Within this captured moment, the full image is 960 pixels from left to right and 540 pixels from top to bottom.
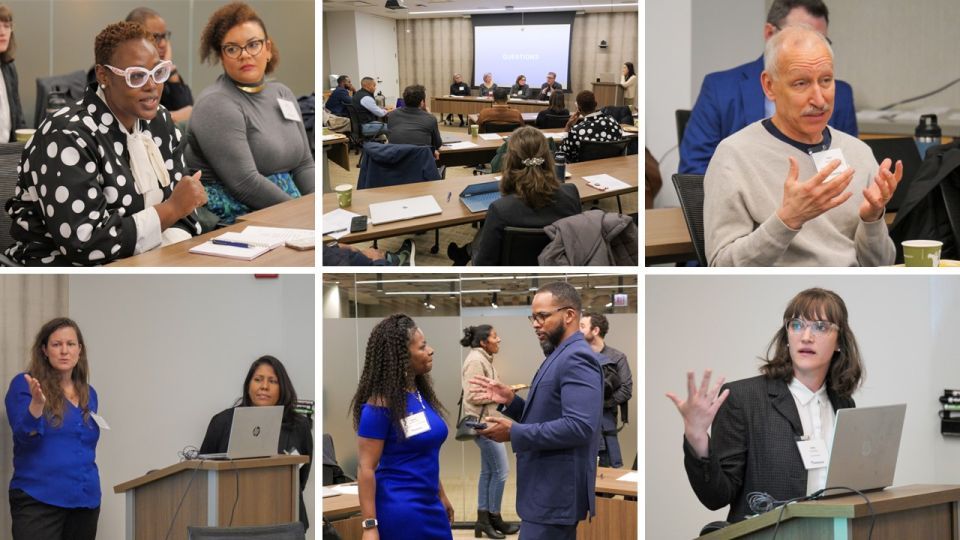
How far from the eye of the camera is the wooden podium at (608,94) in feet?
8.91

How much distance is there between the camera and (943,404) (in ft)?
10.5

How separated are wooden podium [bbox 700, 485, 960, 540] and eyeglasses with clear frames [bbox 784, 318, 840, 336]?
54 cm

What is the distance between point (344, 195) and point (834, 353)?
1.61 meters

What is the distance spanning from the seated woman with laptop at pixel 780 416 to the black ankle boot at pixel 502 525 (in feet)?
1.94

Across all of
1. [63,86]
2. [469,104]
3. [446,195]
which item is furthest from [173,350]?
[63,86]

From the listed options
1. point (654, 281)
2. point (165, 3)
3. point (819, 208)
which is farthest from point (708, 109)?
point (165, 3)

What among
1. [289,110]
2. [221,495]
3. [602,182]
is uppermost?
[289,110]

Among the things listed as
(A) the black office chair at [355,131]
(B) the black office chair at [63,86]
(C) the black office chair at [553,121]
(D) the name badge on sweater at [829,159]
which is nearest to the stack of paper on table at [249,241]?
(A) the black office chair at [355,131]

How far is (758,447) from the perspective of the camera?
8.79ft

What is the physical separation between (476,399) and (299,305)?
0.65 metres

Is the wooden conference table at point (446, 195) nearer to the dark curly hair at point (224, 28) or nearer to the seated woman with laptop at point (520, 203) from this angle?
the seated woman with laptop at point (520, 203)

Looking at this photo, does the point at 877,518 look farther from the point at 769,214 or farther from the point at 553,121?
the point at 553,121

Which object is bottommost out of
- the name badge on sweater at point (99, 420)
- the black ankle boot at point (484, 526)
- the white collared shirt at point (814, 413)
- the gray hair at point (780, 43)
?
the black ankle boot at point (484, 526)

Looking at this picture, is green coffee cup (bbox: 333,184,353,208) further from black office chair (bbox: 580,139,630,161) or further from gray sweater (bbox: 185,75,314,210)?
black office chair (bbox: 580,139,630,161)
